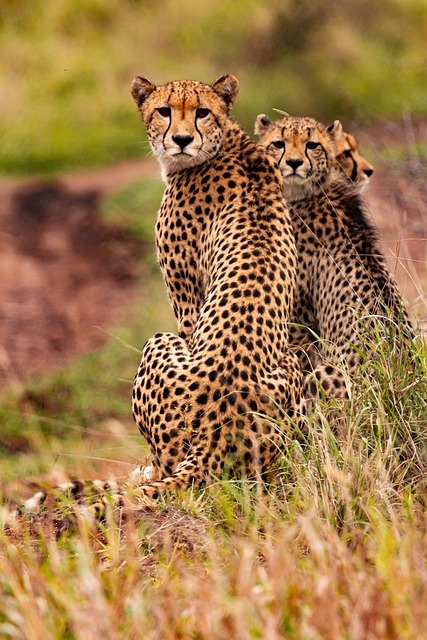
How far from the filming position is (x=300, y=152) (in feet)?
11.9

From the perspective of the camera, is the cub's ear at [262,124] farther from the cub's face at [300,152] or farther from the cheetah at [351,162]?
the cheetah at [351,162]

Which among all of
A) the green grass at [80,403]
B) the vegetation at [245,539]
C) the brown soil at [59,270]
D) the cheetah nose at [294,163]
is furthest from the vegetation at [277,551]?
the brown soil at [59,270]

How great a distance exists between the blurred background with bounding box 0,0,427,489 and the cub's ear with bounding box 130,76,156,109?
125cm

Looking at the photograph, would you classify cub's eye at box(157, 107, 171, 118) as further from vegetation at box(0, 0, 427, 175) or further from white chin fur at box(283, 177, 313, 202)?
vegetation at box(0, 0, 427, 175)

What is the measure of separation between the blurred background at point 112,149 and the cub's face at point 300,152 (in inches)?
25.3

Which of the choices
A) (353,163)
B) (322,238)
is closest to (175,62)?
(353,163)

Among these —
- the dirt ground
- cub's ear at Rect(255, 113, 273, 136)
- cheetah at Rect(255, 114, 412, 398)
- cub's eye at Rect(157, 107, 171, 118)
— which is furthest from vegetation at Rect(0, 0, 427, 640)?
cub's ear at Rect(255, 113, 273, 136)

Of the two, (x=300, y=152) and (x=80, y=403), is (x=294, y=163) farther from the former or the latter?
(x=80, y=403)

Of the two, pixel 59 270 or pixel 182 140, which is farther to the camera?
pixel 59 270

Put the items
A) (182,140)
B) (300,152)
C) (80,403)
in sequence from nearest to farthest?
(182,140), (300,152), (80,403)

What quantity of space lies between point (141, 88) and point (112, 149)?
646 centimetres

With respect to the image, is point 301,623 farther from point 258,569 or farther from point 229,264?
point 229,264

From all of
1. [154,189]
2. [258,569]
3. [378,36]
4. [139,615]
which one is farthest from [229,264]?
[378,36]

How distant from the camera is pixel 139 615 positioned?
6.38ft
